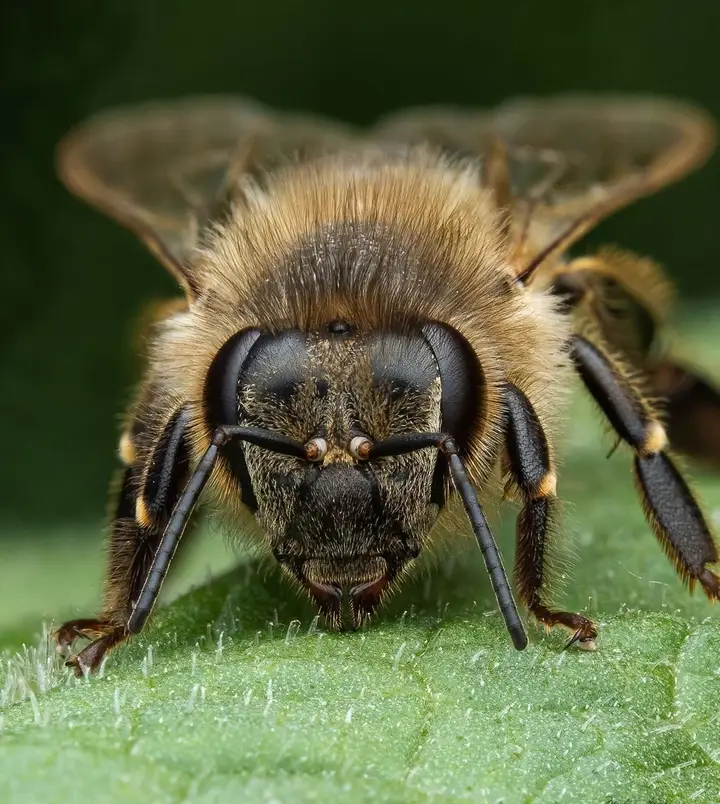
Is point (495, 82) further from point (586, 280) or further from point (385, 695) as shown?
point (385, 695)

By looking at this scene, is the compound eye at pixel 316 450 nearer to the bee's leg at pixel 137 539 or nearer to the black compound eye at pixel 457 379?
the black compound eye at pixel 457 379

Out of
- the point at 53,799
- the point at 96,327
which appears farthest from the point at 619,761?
the point at 96,327

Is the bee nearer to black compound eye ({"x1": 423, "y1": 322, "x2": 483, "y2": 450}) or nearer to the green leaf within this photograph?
black compound eye ({"x1": 423, "y1": 322, "x2": 483, "y2": 450})

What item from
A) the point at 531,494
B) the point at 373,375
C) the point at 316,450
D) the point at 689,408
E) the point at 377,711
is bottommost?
the point at 689,408

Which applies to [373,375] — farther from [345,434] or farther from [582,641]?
[582,641]

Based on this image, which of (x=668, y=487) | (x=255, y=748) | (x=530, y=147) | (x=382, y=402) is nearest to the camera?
(x=255, y=748)

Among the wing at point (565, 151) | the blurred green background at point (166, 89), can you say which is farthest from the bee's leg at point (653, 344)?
the blurred green background at point (166, 89)

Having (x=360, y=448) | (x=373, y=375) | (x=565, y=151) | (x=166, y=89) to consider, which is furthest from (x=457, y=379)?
(x=166, y=89)

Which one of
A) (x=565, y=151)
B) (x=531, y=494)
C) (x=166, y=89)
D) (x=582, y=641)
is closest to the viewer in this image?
(x=582, y=641)
